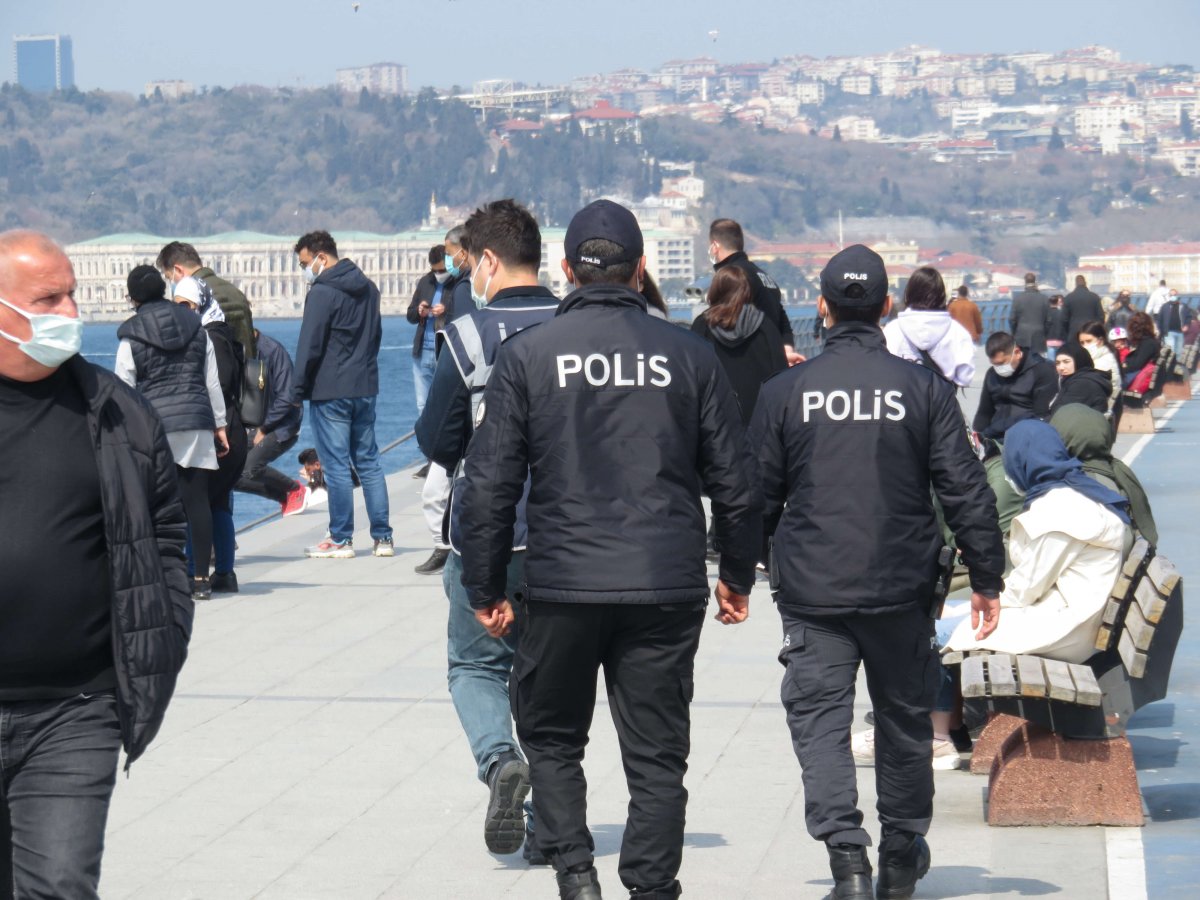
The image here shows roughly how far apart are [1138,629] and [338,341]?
19.3 ft

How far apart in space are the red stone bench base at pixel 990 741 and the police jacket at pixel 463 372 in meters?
2.07

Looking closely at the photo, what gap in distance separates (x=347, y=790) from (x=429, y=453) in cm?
133

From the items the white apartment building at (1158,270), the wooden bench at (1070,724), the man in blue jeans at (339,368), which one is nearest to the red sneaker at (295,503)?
the man in blue jeans at (339,368)

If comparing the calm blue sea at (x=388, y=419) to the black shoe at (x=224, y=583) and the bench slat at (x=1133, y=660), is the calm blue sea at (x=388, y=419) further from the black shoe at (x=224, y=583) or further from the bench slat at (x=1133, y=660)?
the bench slat at (x=1133, y=660)

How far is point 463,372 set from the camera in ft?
16.1

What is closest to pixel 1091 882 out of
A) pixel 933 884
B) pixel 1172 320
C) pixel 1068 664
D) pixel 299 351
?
pixel 933 884

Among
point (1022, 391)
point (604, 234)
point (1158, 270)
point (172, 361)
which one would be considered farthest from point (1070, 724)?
point (1158, 270)

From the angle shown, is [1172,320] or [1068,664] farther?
[1172,320]

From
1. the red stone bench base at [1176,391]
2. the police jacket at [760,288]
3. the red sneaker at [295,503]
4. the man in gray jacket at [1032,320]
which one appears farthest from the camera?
the red stone bench base at [1176,391]

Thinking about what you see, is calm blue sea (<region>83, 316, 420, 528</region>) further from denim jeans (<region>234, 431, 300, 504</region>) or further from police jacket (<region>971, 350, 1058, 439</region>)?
police jacket (<region>971, 350, 1058, 439</region>)

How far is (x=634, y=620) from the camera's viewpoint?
4.19 metres

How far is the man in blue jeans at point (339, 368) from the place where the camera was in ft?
34.9

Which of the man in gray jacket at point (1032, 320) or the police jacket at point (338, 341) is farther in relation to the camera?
the man in gray jacket at point (1032, 320)

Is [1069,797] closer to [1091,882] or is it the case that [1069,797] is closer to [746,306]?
[1091,882]
